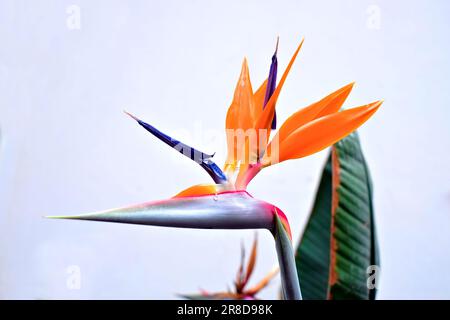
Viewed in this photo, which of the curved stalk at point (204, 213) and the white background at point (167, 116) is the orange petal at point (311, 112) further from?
the white background at point (167, 116)

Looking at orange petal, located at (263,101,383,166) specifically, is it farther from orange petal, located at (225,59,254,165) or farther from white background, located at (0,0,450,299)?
white background, located at (0,0,450,299)

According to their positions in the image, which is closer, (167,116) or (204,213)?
(204,213)

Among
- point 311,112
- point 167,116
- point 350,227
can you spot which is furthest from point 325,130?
point 167,116

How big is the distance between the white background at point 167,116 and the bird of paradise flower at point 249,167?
4.02 feet

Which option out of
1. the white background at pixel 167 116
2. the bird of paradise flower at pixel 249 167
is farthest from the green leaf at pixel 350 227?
the white background at pixel 167 116

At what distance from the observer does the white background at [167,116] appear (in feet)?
5.36

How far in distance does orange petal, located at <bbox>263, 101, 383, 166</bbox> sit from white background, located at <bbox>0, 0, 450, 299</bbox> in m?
1.28

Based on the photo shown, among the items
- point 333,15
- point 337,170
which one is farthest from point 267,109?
point 333,15

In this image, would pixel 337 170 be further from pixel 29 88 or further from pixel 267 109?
pixel 29 88

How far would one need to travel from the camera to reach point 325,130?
35 centimetres

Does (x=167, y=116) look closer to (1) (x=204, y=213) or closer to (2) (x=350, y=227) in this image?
(2) (x=350, y=227)

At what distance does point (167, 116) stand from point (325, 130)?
1337 mm

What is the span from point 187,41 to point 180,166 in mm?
442

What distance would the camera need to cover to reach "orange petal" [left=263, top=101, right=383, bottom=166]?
0.35m
